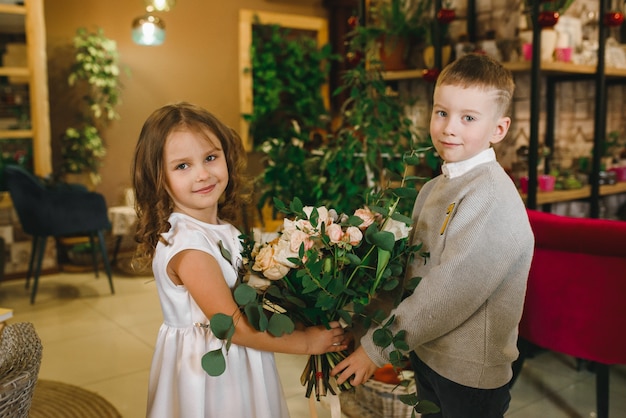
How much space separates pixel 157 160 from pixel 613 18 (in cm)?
280

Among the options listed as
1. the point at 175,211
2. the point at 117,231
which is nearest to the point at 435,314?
the point at 175,211

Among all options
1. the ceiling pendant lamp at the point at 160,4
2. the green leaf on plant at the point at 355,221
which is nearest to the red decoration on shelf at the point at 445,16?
the green leaf on plant at the point at 355,221

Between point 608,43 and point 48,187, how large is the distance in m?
4.00

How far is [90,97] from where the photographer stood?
17.5ft

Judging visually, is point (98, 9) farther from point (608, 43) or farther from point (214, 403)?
point (214, 403)

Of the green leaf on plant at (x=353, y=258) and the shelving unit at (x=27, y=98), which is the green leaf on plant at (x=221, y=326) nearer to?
the green leaf on plant at (x=353, y=258)

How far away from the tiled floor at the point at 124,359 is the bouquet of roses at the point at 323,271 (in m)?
1.31

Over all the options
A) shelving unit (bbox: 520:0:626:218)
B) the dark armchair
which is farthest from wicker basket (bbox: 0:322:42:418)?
the dark armchair

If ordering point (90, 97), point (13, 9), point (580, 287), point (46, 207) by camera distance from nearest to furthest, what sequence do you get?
point (580, 287)
point (46, 207)
point (13, 9)
point (90, 97)

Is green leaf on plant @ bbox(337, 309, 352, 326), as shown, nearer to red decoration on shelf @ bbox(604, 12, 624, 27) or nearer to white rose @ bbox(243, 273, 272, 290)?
white rose @ bbox(243, 273, 272, 290)

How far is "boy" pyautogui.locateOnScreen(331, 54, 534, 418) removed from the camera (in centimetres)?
127

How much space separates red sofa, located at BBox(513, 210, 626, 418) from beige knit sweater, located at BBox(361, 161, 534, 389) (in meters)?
0.76

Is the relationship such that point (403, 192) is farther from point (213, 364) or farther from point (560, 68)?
point (560, 68)

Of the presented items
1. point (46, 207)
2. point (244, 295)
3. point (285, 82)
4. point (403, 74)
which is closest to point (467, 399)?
point (244, 295)
